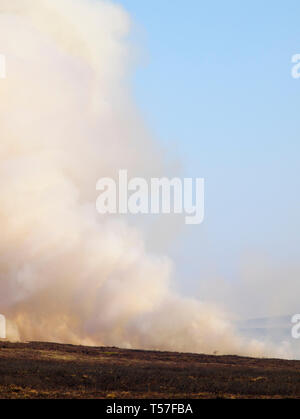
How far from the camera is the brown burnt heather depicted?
79.8 metres

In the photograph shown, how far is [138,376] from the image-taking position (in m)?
93.6

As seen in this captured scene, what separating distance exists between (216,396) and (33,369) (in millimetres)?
32944

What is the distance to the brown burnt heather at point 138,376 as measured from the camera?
262ft
